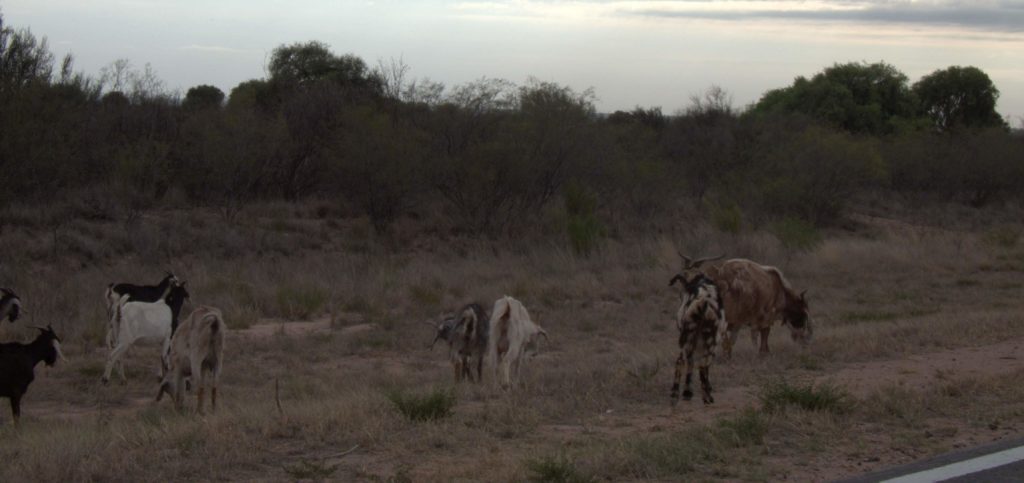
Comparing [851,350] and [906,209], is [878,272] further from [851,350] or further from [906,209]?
[906,209]

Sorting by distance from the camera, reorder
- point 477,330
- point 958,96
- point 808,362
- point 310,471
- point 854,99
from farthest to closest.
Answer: point 958,96 < point 854,99 < point 477,330 < point 808,362 < point 310,471

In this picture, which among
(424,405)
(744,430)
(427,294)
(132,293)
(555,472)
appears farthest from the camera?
(427,294)

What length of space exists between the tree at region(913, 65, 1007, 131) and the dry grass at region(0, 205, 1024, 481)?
3004 cm

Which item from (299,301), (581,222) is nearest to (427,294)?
(299,301)

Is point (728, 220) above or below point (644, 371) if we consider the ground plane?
above

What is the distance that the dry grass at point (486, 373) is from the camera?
280 inches

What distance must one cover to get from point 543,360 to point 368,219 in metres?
14.3

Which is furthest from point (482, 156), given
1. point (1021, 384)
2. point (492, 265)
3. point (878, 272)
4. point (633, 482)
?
point (633, 482)

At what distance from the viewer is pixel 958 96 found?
55.9m

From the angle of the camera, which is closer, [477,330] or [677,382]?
[677,382]

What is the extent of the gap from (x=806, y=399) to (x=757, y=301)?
157 inches

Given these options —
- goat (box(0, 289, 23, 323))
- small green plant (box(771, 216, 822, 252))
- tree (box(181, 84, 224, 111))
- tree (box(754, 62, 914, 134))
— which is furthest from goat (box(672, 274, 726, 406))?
tree (box(754, 62, 914, 134))

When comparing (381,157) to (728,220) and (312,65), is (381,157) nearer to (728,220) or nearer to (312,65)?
(728,220)

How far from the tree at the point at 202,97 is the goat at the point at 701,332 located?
78.2 feet
